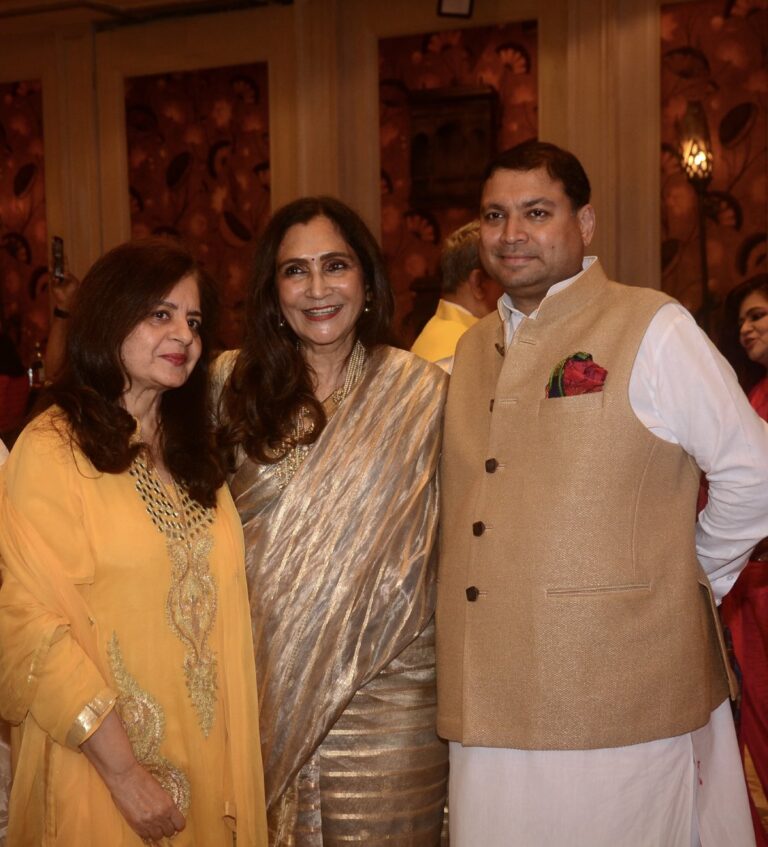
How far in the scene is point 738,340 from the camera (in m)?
4.11

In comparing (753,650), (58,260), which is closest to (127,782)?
(753,650)

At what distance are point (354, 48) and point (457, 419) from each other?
4232 mm

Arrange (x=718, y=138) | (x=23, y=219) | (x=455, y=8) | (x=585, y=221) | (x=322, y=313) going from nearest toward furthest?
(x=585, y=221) < (x=322, y=313) < (x=718, y=138) < (x=455, y=8) < (x=23, y=219)

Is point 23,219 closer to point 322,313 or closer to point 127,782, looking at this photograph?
point 322,313

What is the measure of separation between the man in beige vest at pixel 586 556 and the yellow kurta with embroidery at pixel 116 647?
0.43m

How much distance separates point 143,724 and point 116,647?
0.15 metres

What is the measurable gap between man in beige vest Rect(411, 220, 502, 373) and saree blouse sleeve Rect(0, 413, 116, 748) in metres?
1.96

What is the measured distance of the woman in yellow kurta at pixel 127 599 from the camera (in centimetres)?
200

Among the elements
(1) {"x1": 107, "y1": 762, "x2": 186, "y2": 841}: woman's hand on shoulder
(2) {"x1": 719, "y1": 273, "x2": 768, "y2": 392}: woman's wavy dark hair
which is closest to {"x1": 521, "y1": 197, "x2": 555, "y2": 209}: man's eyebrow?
(1) {"x1": 107, "y1": 762, "x2": 186, "y2": 841}: woman's hand on shoulder

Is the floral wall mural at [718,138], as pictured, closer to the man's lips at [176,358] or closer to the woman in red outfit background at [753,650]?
the woman in red outfit background at [753,650]

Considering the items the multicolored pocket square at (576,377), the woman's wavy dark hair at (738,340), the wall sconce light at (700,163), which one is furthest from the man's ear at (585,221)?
the wall sconce light at (700,163)

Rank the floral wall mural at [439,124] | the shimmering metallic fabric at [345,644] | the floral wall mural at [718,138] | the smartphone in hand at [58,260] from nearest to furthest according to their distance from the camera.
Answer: the shimmering metallic fabric at [345,644] < the floral wall mural at [718,138] < the floral wall mural at [439,124] < the smartphone in hand at [58,260]

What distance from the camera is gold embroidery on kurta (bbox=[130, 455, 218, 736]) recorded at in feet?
7.09

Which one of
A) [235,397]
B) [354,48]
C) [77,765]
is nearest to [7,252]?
[354,48]
